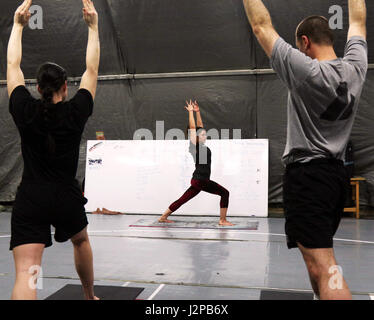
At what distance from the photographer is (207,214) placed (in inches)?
270

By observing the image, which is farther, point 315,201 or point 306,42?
point 306,42

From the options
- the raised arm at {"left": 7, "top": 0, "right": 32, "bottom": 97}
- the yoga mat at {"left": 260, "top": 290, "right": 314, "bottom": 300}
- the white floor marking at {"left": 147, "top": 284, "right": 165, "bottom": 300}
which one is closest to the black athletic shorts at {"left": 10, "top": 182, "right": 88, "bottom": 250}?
the raised arm at {"left": 7, "top": 0, "right": 32, "bottom": 97}

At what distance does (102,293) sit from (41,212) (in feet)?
3.65

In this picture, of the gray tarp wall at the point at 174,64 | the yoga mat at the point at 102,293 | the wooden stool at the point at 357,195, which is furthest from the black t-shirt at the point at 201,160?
the yoga mat at the point at 102,293

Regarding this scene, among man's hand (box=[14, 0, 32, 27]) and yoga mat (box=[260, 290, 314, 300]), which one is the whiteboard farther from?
man's hand (box=[14, 0, 32, 27])

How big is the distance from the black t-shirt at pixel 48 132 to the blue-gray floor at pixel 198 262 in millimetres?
1221

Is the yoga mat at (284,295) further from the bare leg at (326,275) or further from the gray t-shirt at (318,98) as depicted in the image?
the gray t-shirt at (318,98)

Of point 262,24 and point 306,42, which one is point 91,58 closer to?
point 262,24

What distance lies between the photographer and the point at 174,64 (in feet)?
24.8

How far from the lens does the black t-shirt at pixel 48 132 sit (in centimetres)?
182

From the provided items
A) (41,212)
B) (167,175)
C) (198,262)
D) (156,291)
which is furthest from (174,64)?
(41,212)

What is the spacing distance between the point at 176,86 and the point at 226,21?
4.98 ft

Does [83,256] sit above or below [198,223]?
above
